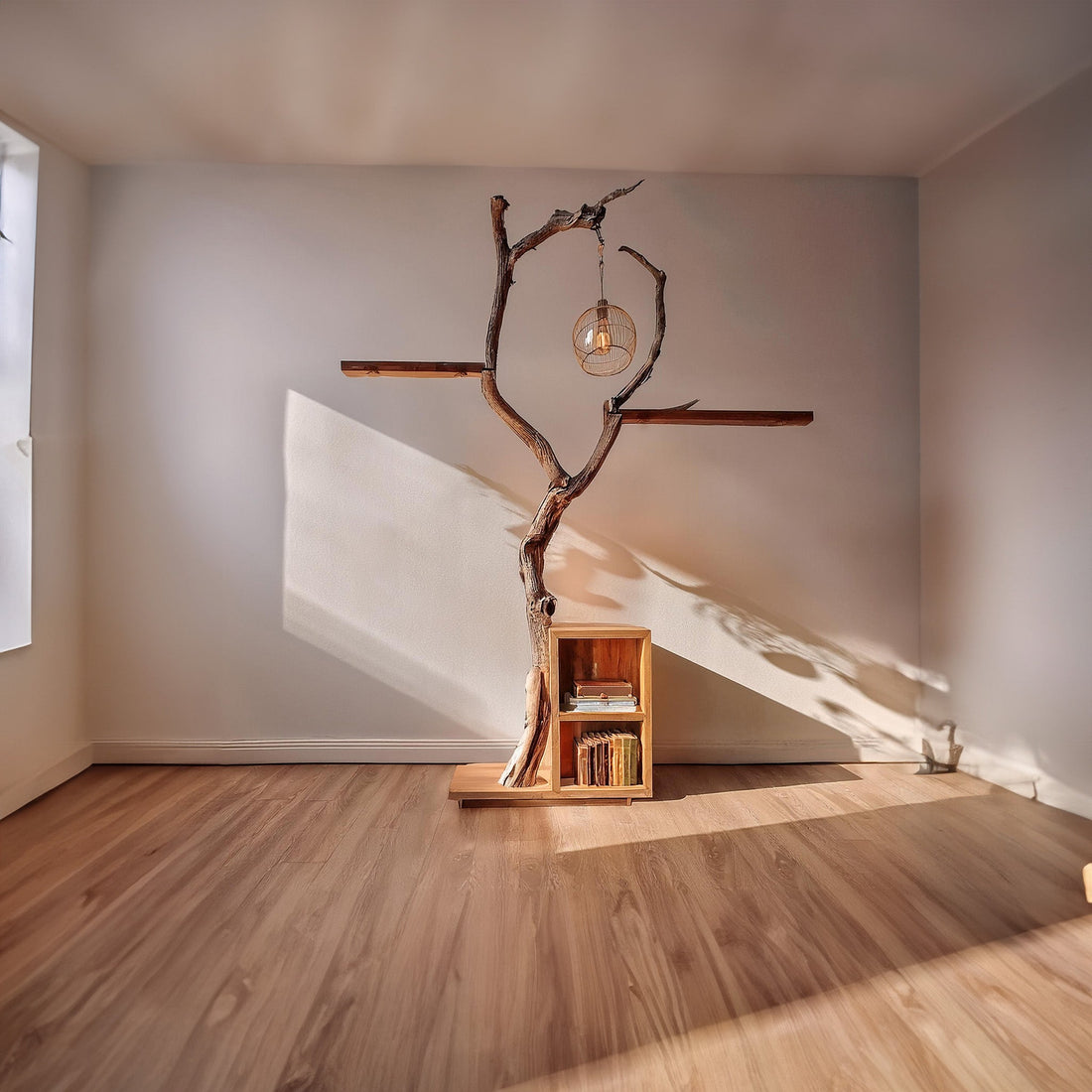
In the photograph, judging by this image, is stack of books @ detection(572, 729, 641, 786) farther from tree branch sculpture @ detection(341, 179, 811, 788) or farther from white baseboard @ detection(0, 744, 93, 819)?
white baseboard @ detection(0, 744, 93, 819)

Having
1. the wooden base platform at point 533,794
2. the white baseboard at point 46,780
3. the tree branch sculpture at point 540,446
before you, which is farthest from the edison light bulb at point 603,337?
the white baseboard at point 46,780

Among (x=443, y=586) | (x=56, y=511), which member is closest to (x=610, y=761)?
(x=443, y=586)

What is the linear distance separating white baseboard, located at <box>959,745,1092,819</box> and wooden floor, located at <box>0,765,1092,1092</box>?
0.07 metres

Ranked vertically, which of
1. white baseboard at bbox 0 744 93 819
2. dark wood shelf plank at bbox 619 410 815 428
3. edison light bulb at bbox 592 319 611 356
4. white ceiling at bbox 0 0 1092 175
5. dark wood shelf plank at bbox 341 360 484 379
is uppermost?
white ceiling at bbox 0 0 1092 175

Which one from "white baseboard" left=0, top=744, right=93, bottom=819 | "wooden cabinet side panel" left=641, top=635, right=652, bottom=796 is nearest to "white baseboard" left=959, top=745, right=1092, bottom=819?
"wooden cabinet side panel" left=641, top=635, right=652, bottom=796

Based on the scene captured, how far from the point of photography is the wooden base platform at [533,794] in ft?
10.0

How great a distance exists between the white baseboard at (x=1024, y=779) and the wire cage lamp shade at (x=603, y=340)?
2428 mm

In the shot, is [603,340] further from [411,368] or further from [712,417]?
[411,368]

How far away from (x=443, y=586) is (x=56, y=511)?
5.99 ft

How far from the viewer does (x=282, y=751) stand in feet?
12.0

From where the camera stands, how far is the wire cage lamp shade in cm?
289

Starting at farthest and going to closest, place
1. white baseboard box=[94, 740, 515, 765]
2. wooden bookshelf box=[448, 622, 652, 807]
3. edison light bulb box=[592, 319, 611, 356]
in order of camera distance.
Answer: white baseboard box=[94, 740, 515, 765] → wooden bookshelf box=[448, 622, 652, 807] → edison light bulb box=[592, 319, 611, 356]

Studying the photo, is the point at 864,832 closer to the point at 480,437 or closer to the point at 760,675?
the point at 760,675

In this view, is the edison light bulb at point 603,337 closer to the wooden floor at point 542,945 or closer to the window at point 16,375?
the wooden floor at point 542,945
